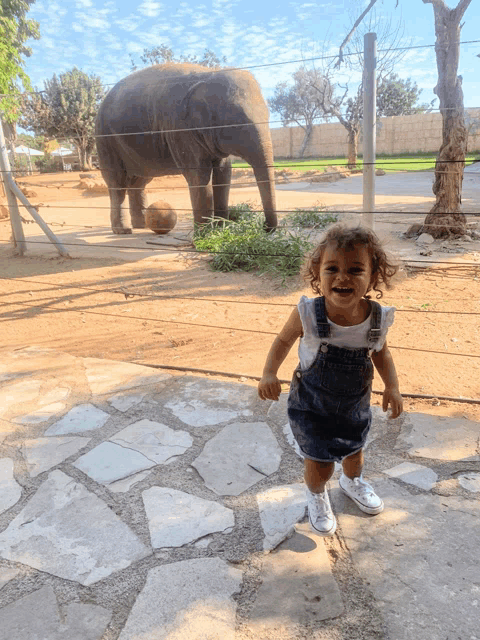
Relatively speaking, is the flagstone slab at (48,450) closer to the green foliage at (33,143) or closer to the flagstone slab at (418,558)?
the flagstone slab at (418,558)

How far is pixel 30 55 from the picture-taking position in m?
33.0

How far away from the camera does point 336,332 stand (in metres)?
1.71

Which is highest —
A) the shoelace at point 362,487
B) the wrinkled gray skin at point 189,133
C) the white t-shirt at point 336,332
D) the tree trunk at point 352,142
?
the tree trunk at point 352,142

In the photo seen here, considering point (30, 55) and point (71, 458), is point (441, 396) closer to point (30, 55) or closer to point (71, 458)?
point (71, 458)

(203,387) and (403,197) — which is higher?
(403,197)

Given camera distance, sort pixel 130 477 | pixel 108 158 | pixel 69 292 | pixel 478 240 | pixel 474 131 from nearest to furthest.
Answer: pixel 130 477
pixel 69 292
pixel 478 240
pixel 108 158
pixel 474 131

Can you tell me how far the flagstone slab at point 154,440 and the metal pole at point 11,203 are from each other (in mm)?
4949

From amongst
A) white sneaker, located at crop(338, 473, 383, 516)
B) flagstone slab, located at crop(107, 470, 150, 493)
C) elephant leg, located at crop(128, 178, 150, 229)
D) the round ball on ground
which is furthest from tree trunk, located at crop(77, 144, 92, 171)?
white sneaker, located at crop(338, 473, 383, 516)

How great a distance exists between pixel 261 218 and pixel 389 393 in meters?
6.44

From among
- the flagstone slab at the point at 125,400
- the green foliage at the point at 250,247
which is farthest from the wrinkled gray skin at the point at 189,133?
the flagstone slab at the point at 125,400

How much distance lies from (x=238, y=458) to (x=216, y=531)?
0.46 m

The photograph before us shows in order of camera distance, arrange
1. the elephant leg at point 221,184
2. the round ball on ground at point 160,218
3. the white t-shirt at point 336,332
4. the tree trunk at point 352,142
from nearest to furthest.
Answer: the white t-shirt at point 336,332
the elephant leg at point 221,184
the round ball on ground at point 160,218
the tree trunk at point 352,142

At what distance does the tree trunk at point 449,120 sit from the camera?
7.05 meters

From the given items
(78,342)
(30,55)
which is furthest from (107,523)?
(30,55)
